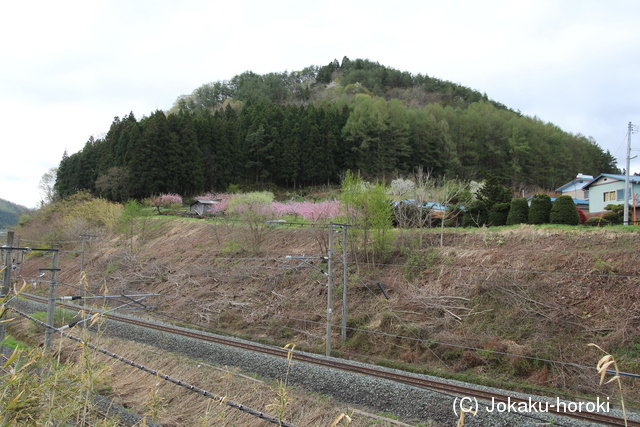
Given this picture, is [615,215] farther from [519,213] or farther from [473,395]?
[473,395]

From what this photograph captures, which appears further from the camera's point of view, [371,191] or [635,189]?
[635,189]

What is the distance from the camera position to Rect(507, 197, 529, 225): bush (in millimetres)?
17188

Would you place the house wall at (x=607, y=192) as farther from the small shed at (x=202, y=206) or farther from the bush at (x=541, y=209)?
the small shed at (x=202, y=206)

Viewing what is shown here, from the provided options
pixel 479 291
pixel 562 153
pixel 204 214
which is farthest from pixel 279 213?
pixel 562 153

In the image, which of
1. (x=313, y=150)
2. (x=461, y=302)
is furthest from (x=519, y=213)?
(x=313, y=150)

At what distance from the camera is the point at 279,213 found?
3030cm

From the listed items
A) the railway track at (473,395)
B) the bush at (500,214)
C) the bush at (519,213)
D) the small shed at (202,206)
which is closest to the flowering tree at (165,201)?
the small shed at (202,206)

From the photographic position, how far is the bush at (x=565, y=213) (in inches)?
627

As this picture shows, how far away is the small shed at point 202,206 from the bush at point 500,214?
26026mm

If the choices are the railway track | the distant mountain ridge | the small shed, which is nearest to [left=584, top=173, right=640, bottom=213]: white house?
the railway track

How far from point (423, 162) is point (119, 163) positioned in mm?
35268

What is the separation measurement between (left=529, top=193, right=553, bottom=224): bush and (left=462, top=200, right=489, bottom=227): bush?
258 cm

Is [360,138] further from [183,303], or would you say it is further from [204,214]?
[183,303]

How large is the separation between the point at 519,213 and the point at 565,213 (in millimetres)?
1787
